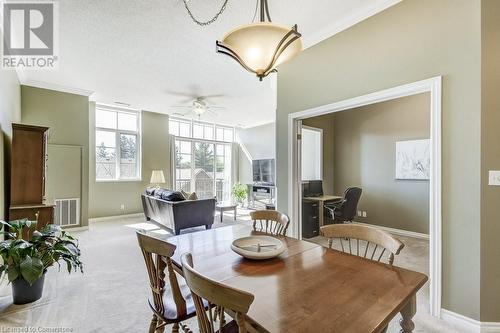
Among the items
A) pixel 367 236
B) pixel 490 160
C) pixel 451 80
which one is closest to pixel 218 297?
pixel 367 236

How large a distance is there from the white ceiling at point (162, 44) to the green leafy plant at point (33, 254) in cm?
226

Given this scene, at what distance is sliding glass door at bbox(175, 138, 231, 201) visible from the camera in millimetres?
7598

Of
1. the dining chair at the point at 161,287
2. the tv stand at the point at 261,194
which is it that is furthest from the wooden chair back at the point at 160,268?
the tv stand at the point at 261,194

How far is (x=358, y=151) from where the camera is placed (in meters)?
5.36

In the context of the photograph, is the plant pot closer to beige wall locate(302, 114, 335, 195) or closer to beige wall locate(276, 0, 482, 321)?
beige wall locate(276, 0, 482, 321)

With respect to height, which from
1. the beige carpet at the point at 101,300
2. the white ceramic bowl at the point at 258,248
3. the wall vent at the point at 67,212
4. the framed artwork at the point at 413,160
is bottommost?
the beige carpet at the point at 101,300

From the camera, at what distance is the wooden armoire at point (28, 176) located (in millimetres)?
3145

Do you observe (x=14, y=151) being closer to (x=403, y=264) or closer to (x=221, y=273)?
(x=221, y=273)

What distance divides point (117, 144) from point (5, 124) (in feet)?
10.1

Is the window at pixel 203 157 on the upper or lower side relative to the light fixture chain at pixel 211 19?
lower

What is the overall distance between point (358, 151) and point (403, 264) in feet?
9.07

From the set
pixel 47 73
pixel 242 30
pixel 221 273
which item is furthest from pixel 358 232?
pixel 47 73

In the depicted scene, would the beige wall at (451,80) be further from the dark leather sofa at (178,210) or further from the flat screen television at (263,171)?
the flat screen television at (263,171)

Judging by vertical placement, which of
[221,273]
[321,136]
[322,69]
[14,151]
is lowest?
[221,273]
